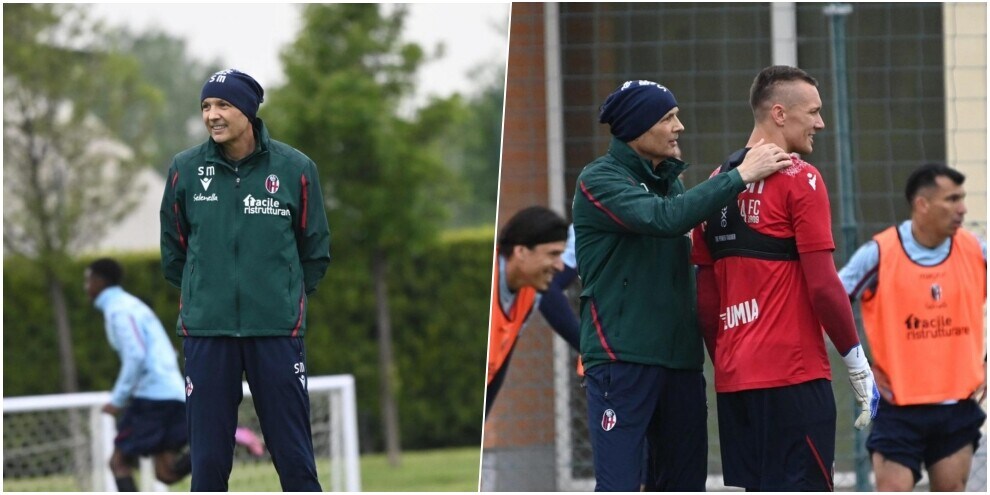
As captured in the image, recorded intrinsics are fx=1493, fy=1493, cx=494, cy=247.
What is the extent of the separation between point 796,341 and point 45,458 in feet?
31.8

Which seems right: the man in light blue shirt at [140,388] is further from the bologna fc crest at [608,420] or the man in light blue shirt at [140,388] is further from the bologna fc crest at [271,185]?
the bologna fc crest at [608,420]

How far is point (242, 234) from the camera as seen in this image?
518 centimetres

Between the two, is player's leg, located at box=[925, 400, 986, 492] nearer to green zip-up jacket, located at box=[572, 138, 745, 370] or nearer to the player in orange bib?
the player in orange bib

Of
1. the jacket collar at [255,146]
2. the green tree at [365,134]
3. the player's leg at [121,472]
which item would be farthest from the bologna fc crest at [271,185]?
the green tree at [365,134]

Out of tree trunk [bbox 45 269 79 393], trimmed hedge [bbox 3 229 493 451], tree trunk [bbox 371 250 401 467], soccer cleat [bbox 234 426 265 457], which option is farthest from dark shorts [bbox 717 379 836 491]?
tree trunk [bbox 45 269 79 393]

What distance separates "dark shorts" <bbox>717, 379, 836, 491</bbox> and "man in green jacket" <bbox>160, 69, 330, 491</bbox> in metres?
1.57

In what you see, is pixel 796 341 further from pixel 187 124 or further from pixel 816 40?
pixel 187 124

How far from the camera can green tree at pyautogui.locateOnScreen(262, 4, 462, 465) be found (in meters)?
15.9

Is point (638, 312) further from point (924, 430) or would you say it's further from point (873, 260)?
point (924, 430)

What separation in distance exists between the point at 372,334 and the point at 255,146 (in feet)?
41.2

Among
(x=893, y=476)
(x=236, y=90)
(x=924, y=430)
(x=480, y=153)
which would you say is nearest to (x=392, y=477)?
(x=893, y=476)

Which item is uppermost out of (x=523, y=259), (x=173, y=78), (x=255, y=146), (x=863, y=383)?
(x=173, y=78)

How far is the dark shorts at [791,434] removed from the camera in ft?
16.1

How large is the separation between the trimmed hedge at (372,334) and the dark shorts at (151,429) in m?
7.29
